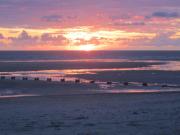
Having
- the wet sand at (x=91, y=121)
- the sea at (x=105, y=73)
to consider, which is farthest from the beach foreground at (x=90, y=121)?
the sea at (x=105, y=73)

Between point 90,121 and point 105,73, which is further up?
point 105,73

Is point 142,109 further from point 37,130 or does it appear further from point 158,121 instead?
point 37,130

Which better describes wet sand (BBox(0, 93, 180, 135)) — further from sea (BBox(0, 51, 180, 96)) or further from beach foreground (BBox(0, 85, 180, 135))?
sea (BBox(0, 51, 180, 96))

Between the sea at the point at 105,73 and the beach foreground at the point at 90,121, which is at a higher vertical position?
the sea at the point at 105,73

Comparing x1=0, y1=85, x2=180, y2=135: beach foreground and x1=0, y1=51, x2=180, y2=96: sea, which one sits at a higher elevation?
x1=0, y1=51, x2=180, y2=96: sea

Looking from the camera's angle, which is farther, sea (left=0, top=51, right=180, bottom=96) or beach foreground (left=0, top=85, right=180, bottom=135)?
sea (left=0, top=51, right=180, bottom=96)

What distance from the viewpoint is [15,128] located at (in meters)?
16.8

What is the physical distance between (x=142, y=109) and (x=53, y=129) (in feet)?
21.7

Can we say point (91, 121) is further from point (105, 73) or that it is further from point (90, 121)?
point (105, 73)

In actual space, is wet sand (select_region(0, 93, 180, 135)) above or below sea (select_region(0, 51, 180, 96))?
below

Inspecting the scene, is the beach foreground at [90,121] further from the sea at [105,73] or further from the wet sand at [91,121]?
the sea at [105,73]

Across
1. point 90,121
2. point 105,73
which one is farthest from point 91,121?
point 105,73

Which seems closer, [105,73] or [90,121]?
[90,121]

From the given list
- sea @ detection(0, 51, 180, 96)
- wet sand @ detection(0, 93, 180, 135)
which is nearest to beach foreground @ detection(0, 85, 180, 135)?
wet sand @ detection(0, 93, 180, 135)
